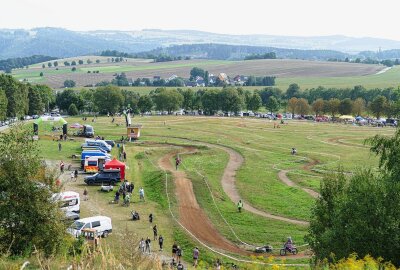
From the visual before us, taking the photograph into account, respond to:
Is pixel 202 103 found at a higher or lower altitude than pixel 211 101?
lower

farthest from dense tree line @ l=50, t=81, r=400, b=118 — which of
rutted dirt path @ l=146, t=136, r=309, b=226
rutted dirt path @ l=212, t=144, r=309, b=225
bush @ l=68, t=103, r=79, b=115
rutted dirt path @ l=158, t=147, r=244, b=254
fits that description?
rutted dirt path @ l=158, t=147, r=244, b=254

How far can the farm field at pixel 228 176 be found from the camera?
38375 mm

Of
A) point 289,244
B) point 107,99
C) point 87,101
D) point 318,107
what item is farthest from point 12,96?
point 289,244

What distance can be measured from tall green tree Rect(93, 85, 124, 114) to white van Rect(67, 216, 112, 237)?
87.8 m

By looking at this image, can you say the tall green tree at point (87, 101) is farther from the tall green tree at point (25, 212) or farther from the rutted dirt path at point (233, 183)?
A: the tall green tree at point (25, 212)

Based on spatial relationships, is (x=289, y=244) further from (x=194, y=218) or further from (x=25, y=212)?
(x=25, y=212)

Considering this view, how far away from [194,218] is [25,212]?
19.4 metres

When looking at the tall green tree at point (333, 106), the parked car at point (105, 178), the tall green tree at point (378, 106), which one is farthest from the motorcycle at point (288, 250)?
the tall green tree at point (333, 106)

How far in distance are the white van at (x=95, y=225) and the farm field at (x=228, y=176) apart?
0.72m

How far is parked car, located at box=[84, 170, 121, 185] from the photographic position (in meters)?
50.7

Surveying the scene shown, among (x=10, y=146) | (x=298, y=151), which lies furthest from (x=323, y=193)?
(x=298, y=151)

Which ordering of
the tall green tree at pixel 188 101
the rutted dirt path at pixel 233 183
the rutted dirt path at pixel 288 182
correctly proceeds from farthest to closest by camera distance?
the tall green tree at pixel 188 101, the rutted dirt path at pixel 288 182, the rutted dirt path at pixel 233 183

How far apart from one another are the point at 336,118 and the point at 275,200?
82426 mm

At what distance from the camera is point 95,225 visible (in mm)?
35344
